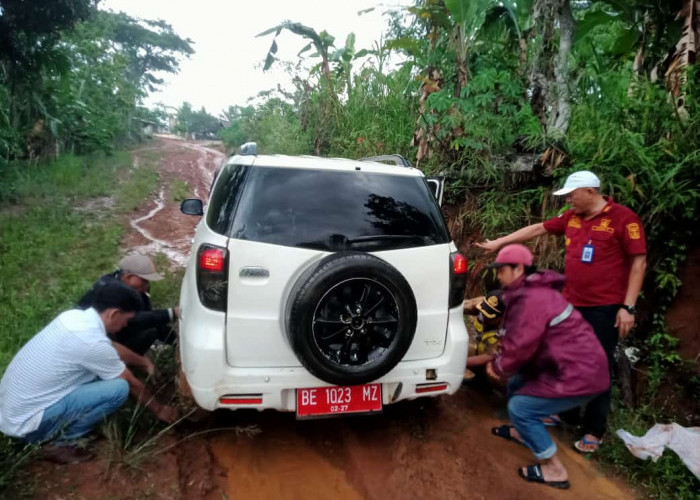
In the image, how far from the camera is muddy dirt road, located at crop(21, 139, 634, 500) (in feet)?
8.20

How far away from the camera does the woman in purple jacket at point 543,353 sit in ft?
8.45

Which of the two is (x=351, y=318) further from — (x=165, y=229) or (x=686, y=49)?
(x=165, y=229)

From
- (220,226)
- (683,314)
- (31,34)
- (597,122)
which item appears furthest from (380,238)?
(31,34)

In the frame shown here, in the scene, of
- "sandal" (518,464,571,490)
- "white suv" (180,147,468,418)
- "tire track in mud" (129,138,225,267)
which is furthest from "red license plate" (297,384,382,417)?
"tire track in mud" (129,138,225,267)

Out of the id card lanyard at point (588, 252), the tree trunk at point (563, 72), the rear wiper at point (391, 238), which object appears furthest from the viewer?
the tree trunk at point (563, 72)

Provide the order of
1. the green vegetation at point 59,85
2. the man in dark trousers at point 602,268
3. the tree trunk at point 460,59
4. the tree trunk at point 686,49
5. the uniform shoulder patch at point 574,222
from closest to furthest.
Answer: the man in dark trousers at point 602,268 < the uniform shoulder patch at point 574,222 < the tree trunk at point 686,49 < the tree trunk at point 460,59 < the green vegetation at point 59,85

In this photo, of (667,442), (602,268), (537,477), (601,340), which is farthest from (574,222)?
(537,477)

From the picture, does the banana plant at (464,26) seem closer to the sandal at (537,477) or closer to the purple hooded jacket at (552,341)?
the purple hooded jacket at (552,341)

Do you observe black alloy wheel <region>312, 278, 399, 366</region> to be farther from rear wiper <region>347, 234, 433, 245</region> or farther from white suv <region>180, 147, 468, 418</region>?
rear wiper <region>347, 234, 433, 245</region>

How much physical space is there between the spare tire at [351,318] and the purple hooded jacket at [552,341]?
63 centimetres

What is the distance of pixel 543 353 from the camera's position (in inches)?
105

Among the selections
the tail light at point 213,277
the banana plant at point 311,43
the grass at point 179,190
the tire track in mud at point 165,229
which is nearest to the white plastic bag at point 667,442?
the tail light at point 213,277

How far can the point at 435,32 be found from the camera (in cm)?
682

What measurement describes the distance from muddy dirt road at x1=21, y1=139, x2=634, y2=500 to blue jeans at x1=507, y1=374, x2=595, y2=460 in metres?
0.24
